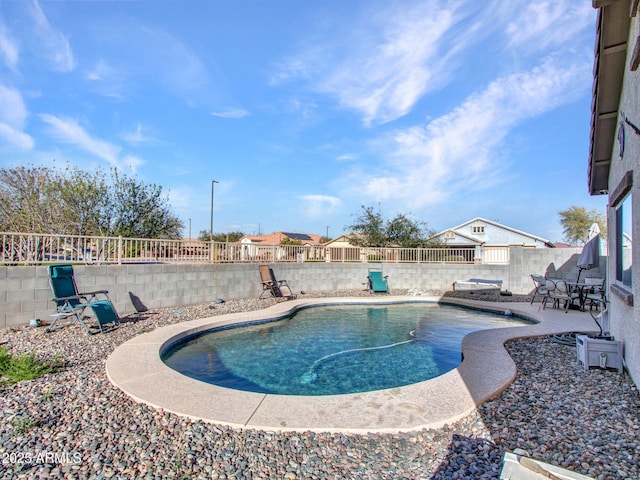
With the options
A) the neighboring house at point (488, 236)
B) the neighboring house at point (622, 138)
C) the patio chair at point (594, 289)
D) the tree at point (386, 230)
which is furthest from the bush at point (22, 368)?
the neighboring house at point (488, 236)

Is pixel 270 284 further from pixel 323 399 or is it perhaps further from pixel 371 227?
pixel 371 227

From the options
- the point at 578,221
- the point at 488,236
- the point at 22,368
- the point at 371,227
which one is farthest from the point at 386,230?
the point at 578,221

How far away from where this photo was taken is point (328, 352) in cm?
584

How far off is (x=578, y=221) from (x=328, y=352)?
51266 millimetres

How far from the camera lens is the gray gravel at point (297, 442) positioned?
7.04 feet

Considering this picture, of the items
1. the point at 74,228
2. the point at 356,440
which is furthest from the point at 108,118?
the point at 356,440

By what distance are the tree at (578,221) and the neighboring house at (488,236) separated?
45.5 ft

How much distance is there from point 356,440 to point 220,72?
12302 millimetres

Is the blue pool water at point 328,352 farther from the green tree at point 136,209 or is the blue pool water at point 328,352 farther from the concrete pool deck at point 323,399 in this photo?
the green tree at point 136,209

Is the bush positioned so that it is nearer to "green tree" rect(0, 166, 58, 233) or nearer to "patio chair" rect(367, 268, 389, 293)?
"patio chair" rect(367, 268, 389, 293)

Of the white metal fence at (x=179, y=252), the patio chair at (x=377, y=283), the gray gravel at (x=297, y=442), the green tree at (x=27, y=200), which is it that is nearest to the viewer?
the gray gravel at (x=297, y=442)

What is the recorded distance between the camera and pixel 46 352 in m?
4.64

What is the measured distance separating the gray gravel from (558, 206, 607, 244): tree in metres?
50.0

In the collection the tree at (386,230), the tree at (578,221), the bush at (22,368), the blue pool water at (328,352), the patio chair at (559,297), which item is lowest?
the blue pool water at (328,352)
